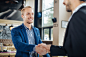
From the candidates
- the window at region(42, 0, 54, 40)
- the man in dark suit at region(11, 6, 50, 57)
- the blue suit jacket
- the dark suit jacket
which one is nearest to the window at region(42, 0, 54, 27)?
the window at region(42, 0, 54, 40)

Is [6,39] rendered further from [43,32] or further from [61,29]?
[61,29]

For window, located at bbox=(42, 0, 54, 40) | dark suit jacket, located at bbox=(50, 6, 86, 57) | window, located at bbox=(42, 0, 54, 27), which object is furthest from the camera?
window, located at bbox=(42, 0, 54, 27)

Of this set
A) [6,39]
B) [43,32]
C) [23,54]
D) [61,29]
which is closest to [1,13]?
[6,39]

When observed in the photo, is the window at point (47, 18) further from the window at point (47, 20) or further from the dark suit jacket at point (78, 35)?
the dark suit jacket at point (78, 35)

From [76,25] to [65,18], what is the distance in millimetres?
3996

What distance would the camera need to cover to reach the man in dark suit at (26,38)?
4.66ft

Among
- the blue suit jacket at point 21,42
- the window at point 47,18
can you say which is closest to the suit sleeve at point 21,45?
the blue suit jacket at point 21,42

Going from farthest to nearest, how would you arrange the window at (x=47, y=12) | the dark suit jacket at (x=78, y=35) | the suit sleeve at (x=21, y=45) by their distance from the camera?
1. the window at (x=47, y=12)
2. the suit sleeve at (x=21, y=45)
3. the dark suit jacket at (x=78, y=35)

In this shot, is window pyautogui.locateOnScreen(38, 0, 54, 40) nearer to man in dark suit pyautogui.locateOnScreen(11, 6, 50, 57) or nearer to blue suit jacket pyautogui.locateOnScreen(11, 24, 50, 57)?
man in dark suit pyautogui.locateOnScreen(11, 6, 50, 57)

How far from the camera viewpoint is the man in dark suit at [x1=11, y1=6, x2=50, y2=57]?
1.42 metres

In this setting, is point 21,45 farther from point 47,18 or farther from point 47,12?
A: point 47,12

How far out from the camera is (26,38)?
4.98 feet

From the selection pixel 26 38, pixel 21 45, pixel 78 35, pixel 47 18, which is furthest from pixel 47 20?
pixel 78 35

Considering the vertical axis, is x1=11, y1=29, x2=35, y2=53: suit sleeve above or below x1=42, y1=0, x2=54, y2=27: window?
below
